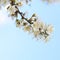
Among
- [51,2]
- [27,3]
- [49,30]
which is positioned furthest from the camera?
[49,30]

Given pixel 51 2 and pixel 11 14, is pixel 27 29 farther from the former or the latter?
pixel 51 2

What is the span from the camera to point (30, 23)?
1.28 m

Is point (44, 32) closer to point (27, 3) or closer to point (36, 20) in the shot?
point (36, 20)

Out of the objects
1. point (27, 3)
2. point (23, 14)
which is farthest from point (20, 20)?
point (27, 3)

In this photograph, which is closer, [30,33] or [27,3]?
[27,3]

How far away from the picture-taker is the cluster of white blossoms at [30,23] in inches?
49.7

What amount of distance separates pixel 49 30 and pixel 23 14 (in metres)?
0.28

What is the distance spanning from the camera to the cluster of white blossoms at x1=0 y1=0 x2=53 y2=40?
126 centimetres

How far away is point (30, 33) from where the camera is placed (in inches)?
52.7

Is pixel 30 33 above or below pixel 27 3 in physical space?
below

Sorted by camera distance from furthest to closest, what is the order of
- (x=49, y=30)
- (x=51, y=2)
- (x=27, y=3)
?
(x=49, y=30), (x=27, y=3), (x=51, y=2)

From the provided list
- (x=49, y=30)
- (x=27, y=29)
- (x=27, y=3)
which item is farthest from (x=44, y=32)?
(x=27, y=3)

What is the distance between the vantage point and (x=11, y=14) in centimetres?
129

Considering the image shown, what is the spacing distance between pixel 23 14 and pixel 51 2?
28cm
